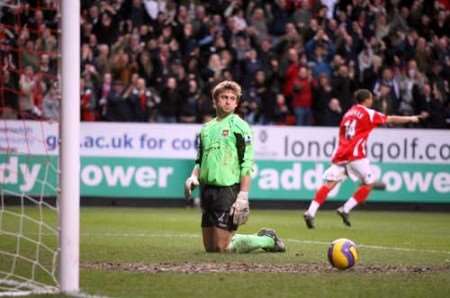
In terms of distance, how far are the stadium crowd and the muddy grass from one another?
40.4ft

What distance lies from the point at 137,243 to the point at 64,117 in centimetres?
511

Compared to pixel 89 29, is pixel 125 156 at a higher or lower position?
lower

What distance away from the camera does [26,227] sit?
14695mm

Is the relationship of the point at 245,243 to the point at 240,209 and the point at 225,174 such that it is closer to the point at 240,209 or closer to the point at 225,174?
the point at 240,209

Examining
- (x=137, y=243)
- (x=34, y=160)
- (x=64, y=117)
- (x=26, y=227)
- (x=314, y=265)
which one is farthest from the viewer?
(x=34, y=160)

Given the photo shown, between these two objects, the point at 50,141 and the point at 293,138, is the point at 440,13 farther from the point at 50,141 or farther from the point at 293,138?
the point at 50,141

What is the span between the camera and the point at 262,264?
9.96 meters

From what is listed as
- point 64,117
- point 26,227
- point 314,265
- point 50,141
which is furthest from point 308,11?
point 64,117

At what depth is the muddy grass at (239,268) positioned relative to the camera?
30.7 feet

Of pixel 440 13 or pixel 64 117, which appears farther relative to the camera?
pixel 440 13

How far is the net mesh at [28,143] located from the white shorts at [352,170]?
4539 millimetres

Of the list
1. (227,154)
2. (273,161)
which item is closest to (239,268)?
(227,154)

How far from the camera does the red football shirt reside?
56.1ft

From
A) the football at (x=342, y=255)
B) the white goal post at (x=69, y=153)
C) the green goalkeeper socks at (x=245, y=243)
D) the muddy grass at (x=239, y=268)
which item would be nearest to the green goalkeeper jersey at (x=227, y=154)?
the green goalkeeper socks at (x=245, y=243)
